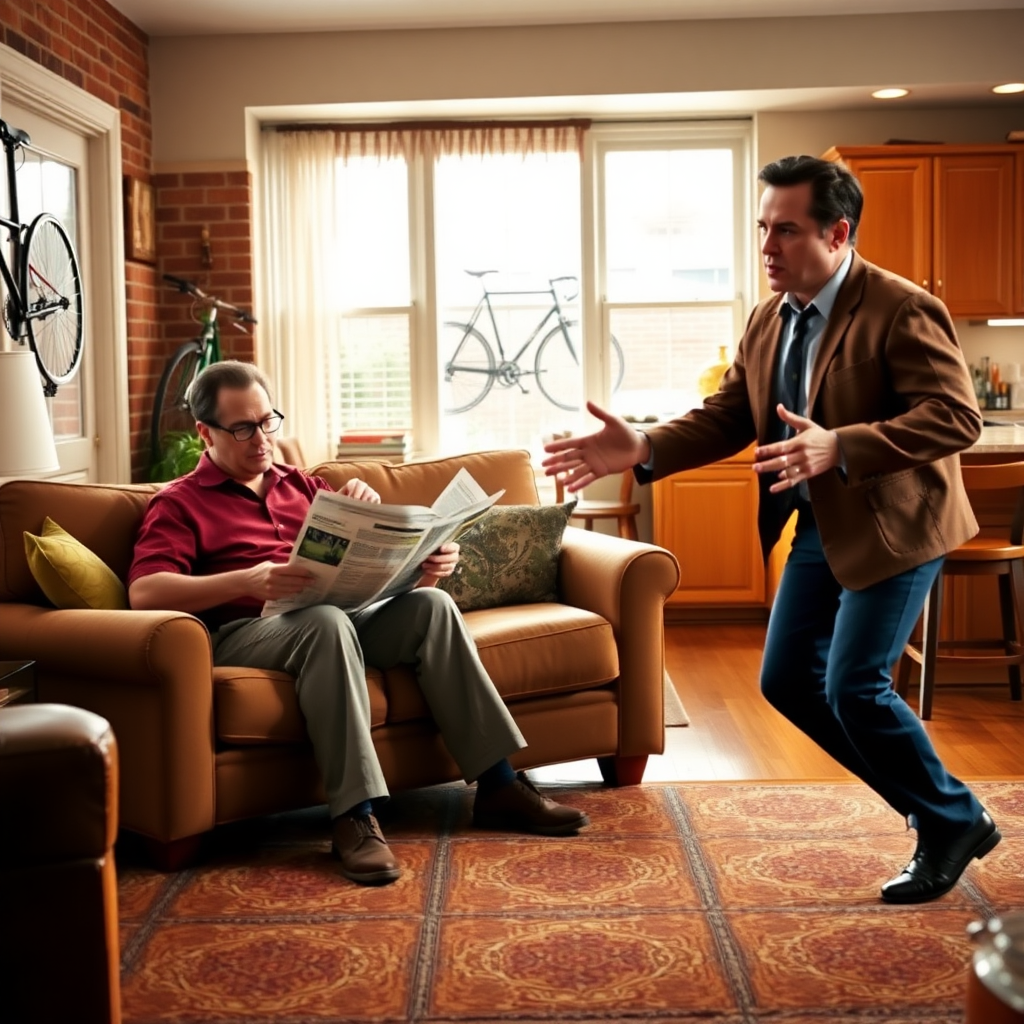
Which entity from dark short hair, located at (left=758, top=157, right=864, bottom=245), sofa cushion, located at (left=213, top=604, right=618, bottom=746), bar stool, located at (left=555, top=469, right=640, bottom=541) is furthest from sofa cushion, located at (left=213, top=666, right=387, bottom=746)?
bar stool, located at (left=555, top=469, right=640, bottom=541)

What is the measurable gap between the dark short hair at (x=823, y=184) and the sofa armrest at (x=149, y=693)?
4.89 feet

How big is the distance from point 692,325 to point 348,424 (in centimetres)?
175

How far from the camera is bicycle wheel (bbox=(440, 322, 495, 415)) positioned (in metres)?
6.24

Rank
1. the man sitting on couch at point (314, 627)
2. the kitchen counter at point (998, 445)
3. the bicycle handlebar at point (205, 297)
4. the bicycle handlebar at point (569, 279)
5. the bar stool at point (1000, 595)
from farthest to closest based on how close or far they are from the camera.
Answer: the bicycle handlebar at point (569, 279) → the bicycle handlebar at point (205, 297) → the kitchen counter at point (998, 445) → the bar stool at point (1000, 595) → the man sitting on couch at point (314, 627)

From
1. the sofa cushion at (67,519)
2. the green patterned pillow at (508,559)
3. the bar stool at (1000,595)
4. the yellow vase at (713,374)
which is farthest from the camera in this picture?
the yellow vase at (713,374)

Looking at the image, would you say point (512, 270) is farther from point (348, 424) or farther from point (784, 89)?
point (784, 89)

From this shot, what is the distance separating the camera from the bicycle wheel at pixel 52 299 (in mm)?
4148

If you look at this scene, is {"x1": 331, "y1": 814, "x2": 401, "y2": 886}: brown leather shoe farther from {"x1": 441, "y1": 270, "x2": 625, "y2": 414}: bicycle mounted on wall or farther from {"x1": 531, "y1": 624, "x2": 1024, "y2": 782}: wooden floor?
{"x1": 441, "y1": 270, "x2": 625, "y2": 414}: bicycle mounted on wall

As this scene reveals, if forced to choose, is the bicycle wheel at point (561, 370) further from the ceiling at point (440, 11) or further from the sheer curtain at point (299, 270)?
the ceiling at point (440, 11)

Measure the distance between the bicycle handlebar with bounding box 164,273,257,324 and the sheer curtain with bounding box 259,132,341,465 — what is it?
32 cm

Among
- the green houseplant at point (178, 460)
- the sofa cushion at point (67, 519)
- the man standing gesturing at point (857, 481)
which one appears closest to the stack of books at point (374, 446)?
the green houseplant at point (178, 460)

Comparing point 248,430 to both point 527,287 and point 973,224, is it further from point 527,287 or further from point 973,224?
point 973,224

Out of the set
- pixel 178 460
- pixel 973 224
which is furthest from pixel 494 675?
pixel 973 224

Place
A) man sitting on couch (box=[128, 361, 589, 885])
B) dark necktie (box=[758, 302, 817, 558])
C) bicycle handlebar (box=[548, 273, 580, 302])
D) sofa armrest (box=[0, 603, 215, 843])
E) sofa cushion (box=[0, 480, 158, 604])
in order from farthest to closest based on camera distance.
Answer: bicycle handlebar (box=[548, 273, 580, 302]) → sofa cushion (box=[0, 480, 158, 604]) → man sitting on couch (box=[128, 361, 589, 885]) → sofa armrest (box=[0, 603, 215, 843]) → dark necktie (box=[758, 302, 817, 558])
